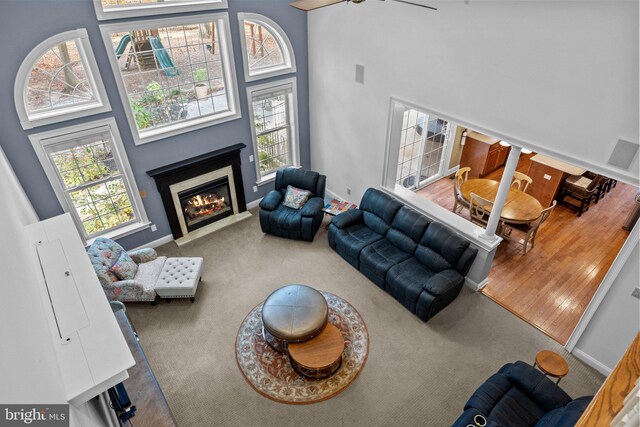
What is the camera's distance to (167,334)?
5785 mm

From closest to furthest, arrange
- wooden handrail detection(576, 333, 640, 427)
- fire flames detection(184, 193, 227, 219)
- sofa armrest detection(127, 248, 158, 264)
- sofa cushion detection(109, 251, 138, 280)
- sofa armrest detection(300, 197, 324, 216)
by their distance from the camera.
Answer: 1. wooden handrail detection(576, 333, 640, 427)
2. sofa cushion detection(109, 251, 138, 280)
3. sofa armrest detection(127, 248, 158, 264)
4. sofa armrest detection(300, 197, 324, 216)
5. fire flames detection(184, 193, 227, 219)

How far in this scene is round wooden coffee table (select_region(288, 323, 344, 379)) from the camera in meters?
4.96

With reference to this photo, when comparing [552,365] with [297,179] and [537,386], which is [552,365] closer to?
[537,386]

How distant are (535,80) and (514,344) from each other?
3.62 meters

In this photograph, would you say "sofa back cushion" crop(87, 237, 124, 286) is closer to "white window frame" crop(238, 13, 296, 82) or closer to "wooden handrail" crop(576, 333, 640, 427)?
"white window frame" crop(238, 13, 296, 82)

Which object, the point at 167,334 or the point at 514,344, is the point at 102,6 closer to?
the point at 167,334

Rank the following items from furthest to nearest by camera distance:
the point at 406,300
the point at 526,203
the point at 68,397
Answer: the point at 526,203, the point at 406,300, the point at 68,397

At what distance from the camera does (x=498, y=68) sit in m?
4.90

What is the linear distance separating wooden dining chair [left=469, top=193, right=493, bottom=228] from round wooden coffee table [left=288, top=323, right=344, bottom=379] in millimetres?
3701

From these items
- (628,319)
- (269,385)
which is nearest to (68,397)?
(269,385)

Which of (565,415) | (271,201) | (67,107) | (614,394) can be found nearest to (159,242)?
(271,201)

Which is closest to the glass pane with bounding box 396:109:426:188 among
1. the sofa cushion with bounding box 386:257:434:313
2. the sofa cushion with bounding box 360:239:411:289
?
the sofa cushion with bounding box 360:239:411:289

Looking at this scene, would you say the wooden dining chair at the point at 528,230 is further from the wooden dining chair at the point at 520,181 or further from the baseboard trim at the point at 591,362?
the baseboard trim at the point at 591,362

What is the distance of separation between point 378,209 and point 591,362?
12.4ft
